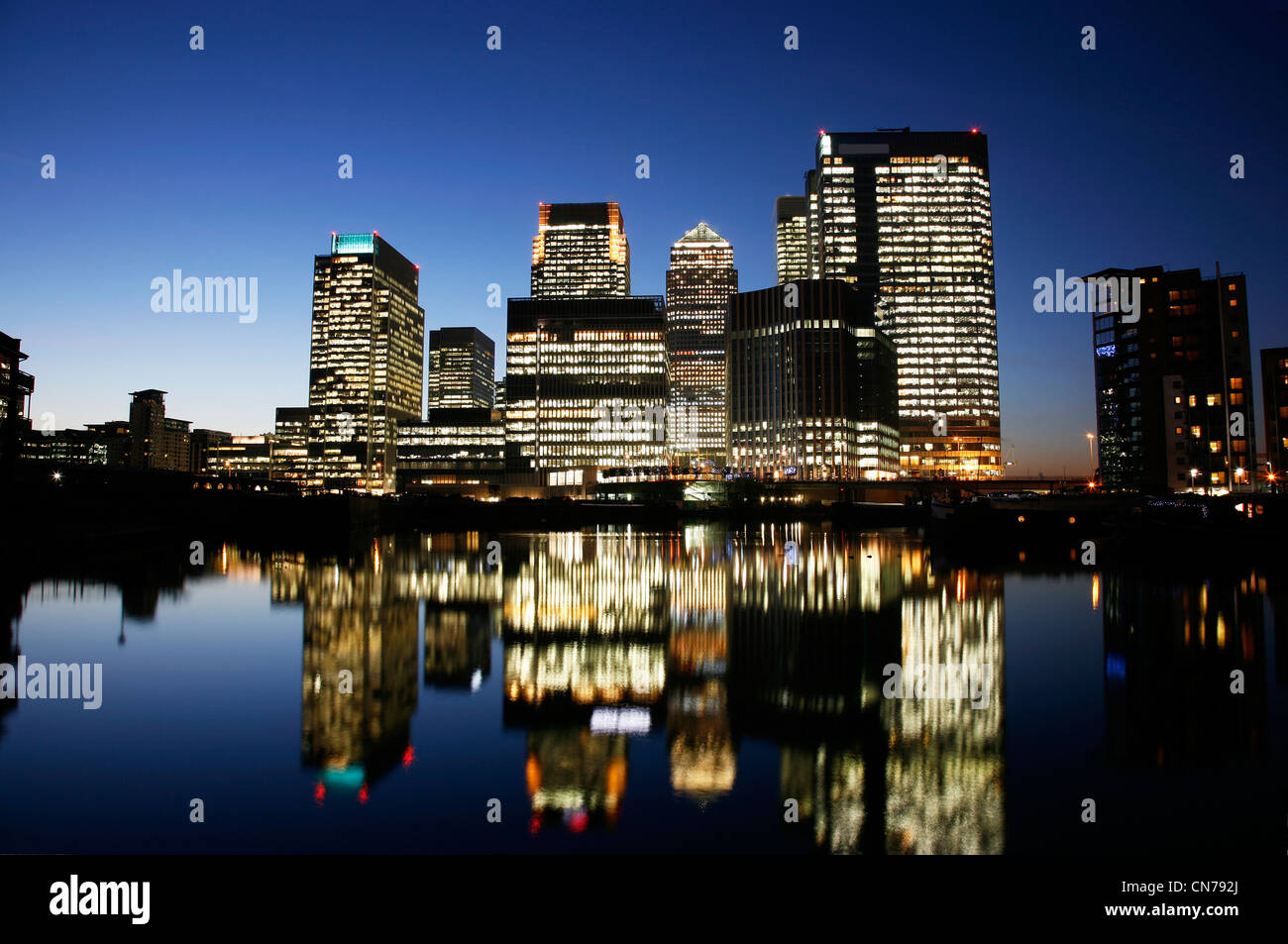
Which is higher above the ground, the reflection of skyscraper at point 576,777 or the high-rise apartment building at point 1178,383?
the high-rise apartment building at point 1178,383

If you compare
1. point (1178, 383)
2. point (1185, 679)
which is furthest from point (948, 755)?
point (1178, 383)

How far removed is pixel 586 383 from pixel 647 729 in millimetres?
158351

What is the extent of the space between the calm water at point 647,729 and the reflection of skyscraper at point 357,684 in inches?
3.4

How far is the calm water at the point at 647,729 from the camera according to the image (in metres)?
8.77

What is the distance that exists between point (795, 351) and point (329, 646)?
188524 mm

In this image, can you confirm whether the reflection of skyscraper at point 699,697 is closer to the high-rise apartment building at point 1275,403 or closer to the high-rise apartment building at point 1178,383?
the high-rise apartment building at point 1178,383

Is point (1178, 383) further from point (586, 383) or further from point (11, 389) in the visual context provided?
point (11, 389)

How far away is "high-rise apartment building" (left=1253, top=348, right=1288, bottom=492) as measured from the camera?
11888 centimetres

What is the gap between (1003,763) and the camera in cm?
1086

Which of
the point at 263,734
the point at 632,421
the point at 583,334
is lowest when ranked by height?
the point at 263,734

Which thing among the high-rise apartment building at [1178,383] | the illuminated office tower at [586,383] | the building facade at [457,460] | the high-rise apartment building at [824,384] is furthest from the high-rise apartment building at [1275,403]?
the building facade at [457,460]

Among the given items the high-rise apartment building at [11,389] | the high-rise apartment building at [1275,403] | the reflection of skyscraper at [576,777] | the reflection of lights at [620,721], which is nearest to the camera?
the reflection of skyscraper at [576,777]
